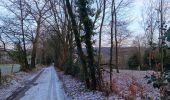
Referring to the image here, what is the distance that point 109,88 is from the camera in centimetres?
1780

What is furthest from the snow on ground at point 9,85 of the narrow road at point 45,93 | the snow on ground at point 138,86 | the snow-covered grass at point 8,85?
the snow on ground at point 138,86

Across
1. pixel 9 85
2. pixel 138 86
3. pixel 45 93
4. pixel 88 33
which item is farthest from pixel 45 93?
pixel 138 86

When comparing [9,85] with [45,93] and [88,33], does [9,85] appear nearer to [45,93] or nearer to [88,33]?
[45,93]

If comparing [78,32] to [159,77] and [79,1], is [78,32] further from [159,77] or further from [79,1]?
[159,77]

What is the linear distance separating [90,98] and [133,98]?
493 centimetres

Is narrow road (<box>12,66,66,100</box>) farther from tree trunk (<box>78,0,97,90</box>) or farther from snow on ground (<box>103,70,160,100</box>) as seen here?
snow on ground (<box>103,70,160,100</box>)

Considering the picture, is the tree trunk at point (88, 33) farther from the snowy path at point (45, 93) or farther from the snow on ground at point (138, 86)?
the snowy path at point (45, 93)

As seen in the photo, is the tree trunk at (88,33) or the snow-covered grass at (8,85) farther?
the snow-covered grass at (8,85)

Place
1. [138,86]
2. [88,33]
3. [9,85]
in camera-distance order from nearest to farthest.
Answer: [138,86], [88,33], [9,85]

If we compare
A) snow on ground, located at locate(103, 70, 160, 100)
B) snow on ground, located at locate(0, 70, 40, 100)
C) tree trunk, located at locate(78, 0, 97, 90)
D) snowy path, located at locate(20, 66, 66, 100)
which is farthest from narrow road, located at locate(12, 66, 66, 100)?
snow on ground, located at locate(103, 70, 160, 100)

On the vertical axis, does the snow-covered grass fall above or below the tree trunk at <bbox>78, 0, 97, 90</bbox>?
below

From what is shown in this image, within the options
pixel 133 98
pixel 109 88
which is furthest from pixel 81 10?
pixel 133 98

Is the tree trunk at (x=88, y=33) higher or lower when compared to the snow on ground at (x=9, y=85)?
higher

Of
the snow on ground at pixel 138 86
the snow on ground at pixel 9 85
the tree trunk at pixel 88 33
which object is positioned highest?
the tree trunk at pixel 88 33
